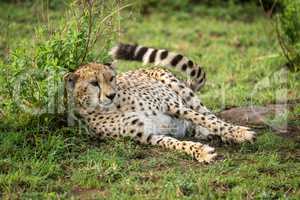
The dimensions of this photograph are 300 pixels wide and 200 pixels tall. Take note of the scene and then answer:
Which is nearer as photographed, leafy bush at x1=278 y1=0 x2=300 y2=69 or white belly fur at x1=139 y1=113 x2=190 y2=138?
white belly fur at x1=139 y1=113 x2=190 y2=138

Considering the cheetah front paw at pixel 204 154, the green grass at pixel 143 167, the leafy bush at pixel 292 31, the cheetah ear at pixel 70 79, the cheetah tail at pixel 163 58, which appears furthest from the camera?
the leafy bush at pixel 292 31

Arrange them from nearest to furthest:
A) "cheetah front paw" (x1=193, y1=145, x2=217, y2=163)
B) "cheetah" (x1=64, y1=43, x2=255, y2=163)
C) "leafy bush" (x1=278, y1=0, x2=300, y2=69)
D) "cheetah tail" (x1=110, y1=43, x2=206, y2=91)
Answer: "cheetah front paw" (x1=193, y1=145, x2=217, y2=163) < "cheetah" (x1=64, y1=43, x2=255, y2=163) < "cheetah tail" (x1=110, y1=43, x2=206, y2=91) < "leafy bush" (x1=278, y1=0, x2=300, y2=69)

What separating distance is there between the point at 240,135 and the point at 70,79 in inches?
47.9

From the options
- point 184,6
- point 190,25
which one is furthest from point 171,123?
point 184,6

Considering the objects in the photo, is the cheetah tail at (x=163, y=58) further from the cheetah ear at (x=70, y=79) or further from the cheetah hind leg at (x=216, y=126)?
the cheetah ear at (x=70, y=79)

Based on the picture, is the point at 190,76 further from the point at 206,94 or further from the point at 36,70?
the point at 36,70

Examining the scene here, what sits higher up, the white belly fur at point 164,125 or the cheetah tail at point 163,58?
the cheetah tail at point 163,58

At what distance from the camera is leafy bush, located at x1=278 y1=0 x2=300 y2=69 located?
684cm

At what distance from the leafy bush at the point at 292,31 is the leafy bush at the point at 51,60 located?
2.32 meters

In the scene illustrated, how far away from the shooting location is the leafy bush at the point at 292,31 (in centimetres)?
684

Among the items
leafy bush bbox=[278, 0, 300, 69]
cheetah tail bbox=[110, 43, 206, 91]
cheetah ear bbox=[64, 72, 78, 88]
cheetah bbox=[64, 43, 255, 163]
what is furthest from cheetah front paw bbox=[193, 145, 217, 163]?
leafy bush bbox=[278, 0, 300, 69]

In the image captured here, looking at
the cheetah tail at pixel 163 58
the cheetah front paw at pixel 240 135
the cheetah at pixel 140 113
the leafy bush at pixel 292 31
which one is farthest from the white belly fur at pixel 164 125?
the leafy bush at pixel 292 31

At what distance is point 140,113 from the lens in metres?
4.92

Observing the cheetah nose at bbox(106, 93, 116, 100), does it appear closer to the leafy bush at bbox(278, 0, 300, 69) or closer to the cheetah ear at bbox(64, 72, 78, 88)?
the cheetah ear at bbox(64, 72, 78, 88)
